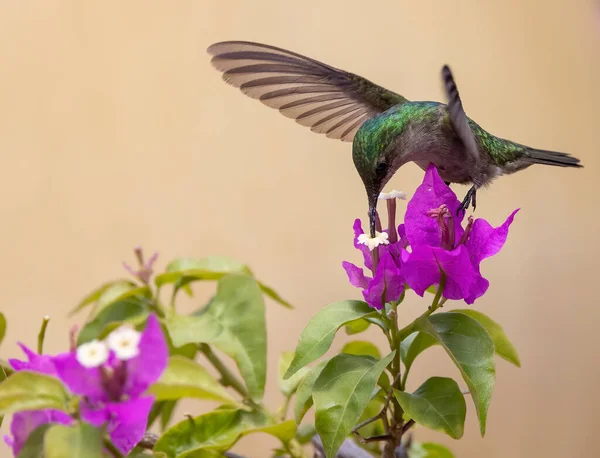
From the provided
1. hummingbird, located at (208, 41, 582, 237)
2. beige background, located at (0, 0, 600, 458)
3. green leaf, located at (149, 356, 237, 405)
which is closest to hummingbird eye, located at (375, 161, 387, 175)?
A: hummingbird, located at (208, 41, 582, 237)

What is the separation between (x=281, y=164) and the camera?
1.48 meters

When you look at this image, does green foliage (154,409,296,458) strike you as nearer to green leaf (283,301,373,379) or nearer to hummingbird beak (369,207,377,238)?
green leaf (283,301,373,379)

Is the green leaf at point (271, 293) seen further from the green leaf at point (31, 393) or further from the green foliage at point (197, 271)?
the green leaf at point (31, 393)

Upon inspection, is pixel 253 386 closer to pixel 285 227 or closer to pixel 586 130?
pixel 285 227

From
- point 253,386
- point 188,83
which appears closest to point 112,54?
point 188,83

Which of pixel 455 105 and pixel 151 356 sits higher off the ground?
pixel 455 105

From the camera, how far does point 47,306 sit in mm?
1409

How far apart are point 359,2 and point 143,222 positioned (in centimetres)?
73

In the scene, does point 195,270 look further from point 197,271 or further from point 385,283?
point 385,283

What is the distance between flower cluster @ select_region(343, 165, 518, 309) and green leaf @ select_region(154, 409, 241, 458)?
187mm

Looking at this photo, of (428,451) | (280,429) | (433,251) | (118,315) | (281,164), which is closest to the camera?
(433,251)

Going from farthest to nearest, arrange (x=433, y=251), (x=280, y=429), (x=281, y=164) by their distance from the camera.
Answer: (x=281, y=164), (x=280, y=429), (x=433, y=251)

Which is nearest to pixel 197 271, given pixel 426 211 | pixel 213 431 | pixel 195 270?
pixel 195 270

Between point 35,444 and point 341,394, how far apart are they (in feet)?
0.72
